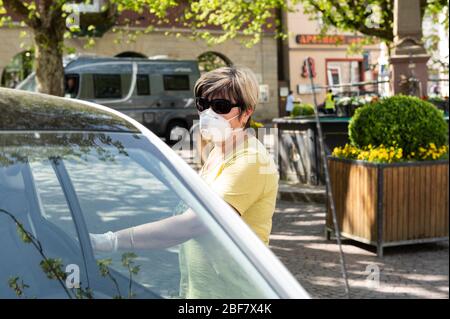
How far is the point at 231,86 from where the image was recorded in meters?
2.61

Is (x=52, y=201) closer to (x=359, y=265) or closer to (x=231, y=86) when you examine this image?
(x=231, y=86)

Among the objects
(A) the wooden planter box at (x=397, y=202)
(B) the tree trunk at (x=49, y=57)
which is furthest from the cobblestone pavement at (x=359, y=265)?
(B) the tree trunk at (x=49, y=57)

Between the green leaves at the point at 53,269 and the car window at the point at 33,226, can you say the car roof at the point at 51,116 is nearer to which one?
the car window at the point at 33,226

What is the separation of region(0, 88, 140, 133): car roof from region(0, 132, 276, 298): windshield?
37mm

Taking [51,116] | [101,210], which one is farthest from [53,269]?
[51,116]

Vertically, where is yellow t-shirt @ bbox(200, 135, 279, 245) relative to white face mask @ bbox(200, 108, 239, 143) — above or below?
below

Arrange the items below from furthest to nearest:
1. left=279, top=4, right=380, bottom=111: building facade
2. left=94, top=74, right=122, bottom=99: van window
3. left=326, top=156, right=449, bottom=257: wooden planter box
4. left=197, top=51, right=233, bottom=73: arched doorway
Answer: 1. left=279, top=4, right=380, bottom=111: building facade
2. left=197, top=51, right=233, bottom=73: arched doorway
3. left=94, top=74, right=122, bottom=99: van window
4. left=326, top=156, right=449, bottom=257: wooden planter box

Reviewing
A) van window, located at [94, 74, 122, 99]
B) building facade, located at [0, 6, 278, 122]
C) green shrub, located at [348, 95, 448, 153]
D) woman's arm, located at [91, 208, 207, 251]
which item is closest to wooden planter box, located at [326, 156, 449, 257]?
green shrub, located at [348, 95, 448, 153]

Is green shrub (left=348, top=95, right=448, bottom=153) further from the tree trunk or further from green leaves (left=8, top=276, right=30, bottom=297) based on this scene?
the tree trunk

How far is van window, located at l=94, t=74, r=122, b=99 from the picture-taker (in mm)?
22609

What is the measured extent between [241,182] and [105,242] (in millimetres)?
528

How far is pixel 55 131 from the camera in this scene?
7.00 ft

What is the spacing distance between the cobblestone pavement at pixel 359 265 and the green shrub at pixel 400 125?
45.1 inches
